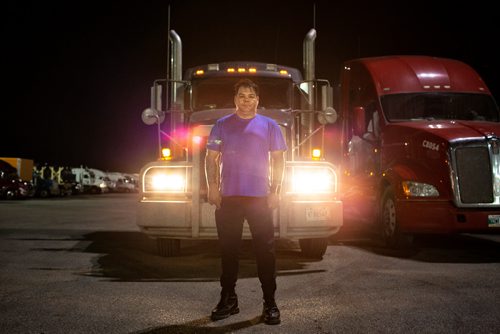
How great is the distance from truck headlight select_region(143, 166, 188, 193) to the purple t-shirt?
226 cm

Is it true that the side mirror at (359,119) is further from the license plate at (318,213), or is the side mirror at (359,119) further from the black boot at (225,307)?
the black boot at (225,307)

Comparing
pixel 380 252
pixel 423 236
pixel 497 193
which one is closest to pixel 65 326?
pixel 380 252

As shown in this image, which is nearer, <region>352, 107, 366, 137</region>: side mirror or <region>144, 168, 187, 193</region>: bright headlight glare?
<region>144, 168, 187, 193</region>: bright headlight glare

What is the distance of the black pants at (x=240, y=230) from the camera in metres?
4.39

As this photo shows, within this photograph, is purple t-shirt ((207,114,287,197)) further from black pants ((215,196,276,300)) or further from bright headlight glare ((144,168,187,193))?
bright headlight glare ((144,168,187,193))

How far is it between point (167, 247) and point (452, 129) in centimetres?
454

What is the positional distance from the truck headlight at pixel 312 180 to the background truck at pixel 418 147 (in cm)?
185

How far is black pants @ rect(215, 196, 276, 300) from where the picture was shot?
439 cm

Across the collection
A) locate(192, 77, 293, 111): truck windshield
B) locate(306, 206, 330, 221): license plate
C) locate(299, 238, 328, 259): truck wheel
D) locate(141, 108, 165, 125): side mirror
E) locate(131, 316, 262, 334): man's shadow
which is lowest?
locate(131, 316, 262, 334): man's shadow

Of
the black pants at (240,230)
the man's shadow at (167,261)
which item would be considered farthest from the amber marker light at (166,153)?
the black pants at (240,230)

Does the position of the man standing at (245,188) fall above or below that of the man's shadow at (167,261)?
above

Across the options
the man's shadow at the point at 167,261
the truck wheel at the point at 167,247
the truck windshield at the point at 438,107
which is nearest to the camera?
the man's shadow at the point at 167,261

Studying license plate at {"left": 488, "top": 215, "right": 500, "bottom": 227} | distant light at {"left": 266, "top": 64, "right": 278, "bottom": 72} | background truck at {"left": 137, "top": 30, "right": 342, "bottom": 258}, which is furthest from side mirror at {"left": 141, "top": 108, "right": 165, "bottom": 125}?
license plate at {"left": 488, "top": 215, "right": 500, "bottom": 227}

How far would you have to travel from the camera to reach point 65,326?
160 inches
